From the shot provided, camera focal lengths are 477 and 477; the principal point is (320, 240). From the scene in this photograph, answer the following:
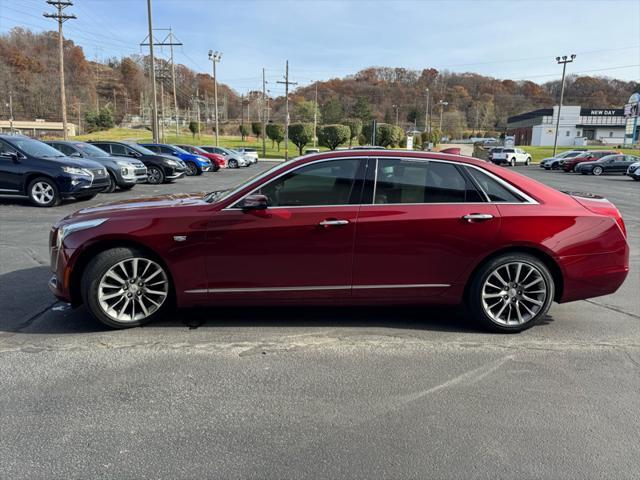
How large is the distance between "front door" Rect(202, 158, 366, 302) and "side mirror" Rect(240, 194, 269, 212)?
0.04 meters

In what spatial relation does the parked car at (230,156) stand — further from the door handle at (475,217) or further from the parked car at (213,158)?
the door handle at (475,217)

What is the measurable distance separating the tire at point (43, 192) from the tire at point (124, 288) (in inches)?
348

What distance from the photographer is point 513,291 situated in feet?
14.2

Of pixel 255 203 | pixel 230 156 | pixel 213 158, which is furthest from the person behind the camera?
pixel 230 156

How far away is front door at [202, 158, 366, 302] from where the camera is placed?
408 centimetres

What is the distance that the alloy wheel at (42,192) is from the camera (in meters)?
11.6

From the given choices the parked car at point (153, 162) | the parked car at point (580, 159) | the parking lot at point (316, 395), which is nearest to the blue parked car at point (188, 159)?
the parked car at point (153, 162)

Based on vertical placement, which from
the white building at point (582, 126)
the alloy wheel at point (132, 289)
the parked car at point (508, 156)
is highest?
the white building at point (582, 126)

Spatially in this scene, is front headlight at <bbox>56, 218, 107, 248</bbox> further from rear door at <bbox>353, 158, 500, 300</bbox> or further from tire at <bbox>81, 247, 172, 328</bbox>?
rear door at <bbox>353, 158, 500, 300</bbox>

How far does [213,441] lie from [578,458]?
2.03 meters

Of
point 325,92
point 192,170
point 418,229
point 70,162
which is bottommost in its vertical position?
point 192,170

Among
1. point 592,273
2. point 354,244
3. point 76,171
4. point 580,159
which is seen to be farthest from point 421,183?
point 580,159

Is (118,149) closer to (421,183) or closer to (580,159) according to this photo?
(421,183)

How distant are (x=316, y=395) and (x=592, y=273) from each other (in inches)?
112
